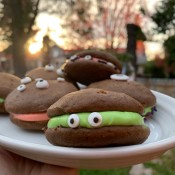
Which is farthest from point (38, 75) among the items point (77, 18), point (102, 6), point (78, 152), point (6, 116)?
point (102, 6)

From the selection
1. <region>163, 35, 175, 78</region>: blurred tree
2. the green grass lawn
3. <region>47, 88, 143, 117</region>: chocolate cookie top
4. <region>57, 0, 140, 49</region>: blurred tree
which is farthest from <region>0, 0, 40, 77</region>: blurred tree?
<region>47, 88, 143, 117</region>: chocolate cookie top

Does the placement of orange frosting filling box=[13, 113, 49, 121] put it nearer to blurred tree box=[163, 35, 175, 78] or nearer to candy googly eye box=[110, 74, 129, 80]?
candy googly eye box=[110, 74, 129, 80]

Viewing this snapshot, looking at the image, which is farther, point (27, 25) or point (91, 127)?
point (27, 25)

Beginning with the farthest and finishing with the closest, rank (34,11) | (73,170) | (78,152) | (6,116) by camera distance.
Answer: (34,11) < (6,116) < (73,170) < (78,152)

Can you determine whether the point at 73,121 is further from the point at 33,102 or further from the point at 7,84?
the point at 7,84

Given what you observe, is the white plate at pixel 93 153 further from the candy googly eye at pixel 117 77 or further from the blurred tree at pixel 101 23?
the blurred tree at pixel 101 23

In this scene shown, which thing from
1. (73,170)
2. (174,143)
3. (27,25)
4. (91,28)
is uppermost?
(174,143)

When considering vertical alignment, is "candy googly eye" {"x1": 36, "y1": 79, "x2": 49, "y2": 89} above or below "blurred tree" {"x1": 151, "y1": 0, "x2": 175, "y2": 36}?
above

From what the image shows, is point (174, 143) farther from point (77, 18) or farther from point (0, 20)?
point (77, 18)
